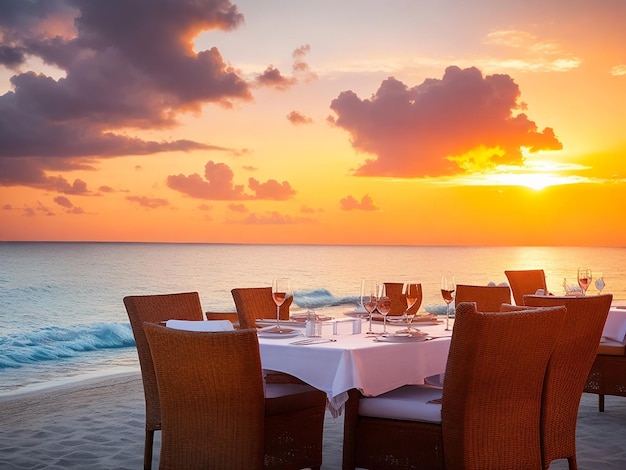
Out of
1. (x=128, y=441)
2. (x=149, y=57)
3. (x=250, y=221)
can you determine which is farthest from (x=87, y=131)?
(x=128, y=441)

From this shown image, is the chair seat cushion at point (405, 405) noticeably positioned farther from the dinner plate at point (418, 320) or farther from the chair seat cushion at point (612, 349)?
the chair seat cushion at point (612, 349)

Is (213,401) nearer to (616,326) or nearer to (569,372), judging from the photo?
(569,372)

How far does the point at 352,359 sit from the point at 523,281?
4.23 m

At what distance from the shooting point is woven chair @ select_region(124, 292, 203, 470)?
428cm

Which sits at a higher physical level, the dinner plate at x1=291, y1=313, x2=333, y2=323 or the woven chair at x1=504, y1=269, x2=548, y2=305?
the woven chair at x1=504, y1=269, x2=548, y2=305

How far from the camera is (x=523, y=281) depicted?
24.6 ft

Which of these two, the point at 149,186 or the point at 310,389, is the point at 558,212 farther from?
the point at 310,389

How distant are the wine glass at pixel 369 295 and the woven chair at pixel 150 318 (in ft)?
3.67

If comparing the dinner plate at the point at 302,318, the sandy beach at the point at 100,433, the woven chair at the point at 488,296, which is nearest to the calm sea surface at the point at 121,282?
the sandy beach at the point at 100,433

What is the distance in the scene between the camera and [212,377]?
333cm

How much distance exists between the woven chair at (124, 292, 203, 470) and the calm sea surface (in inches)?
248

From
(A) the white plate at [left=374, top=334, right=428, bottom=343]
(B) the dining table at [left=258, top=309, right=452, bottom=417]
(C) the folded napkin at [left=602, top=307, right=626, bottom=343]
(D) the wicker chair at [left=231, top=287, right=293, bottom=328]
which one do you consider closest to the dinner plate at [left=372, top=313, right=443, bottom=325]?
(B) the dining table at [left=258, top=309, right=452, bottom=417]

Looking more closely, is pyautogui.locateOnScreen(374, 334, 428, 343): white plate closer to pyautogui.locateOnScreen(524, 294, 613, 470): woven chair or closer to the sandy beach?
pyautogui.locateOnScreen(524, 294, 613, 470): woven chair

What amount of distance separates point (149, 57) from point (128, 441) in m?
19.6
